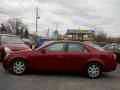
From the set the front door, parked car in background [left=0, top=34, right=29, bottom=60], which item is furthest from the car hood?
the front door

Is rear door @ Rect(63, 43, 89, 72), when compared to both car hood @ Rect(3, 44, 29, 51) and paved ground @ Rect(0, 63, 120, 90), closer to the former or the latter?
paved ground @ Rect(0, 63, 120, 90)

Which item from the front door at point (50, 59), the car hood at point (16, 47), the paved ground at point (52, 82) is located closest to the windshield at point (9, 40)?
the car hood at point (16, 47)

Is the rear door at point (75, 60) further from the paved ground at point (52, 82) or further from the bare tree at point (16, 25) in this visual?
the bare tree at point (16, 25)

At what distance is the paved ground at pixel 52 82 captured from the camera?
7.98 metres

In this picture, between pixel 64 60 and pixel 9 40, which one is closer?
pixel 64 60

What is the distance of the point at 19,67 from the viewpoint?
33.0 ft

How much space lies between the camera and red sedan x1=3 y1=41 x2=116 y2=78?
32.7 ft

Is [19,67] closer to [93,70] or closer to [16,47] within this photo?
[93,70]

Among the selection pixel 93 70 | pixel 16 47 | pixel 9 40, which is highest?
pixel 9 40

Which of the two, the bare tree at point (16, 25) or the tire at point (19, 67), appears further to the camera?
the bare tree at point (16, 25)

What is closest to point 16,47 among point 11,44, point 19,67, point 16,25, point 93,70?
point 11,44

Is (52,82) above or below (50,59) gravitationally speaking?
below

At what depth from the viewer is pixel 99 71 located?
32.8 feet

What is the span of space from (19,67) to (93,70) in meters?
2.77
